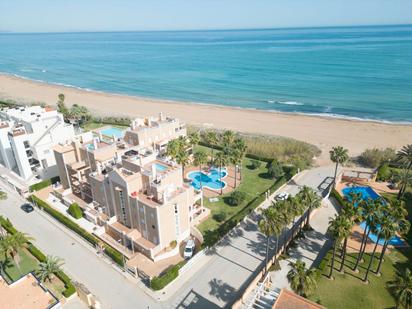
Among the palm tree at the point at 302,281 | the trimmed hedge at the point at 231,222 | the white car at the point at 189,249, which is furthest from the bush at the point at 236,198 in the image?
the palm tree at the point at 302,281

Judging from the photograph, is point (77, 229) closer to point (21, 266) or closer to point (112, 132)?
point (21, 266)

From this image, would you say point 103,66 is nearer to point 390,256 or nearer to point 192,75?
point 192,75

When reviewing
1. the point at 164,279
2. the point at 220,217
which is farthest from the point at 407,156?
the point at 164,279

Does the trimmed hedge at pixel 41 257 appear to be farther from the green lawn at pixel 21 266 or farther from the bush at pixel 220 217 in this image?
the bush at pixel 220 217

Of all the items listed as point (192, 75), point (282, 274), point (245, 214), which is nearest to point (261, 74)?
point (192, 75)

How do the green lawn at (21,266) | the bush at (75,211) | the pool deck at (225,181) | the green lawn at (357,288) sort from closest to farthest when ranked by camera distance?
the green lawn at (357,288)
the green lawn at (21,266)
the bush at (75,211)
the pool deck at (225,181)

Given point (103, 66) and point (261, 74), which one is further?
point (103, 66)
